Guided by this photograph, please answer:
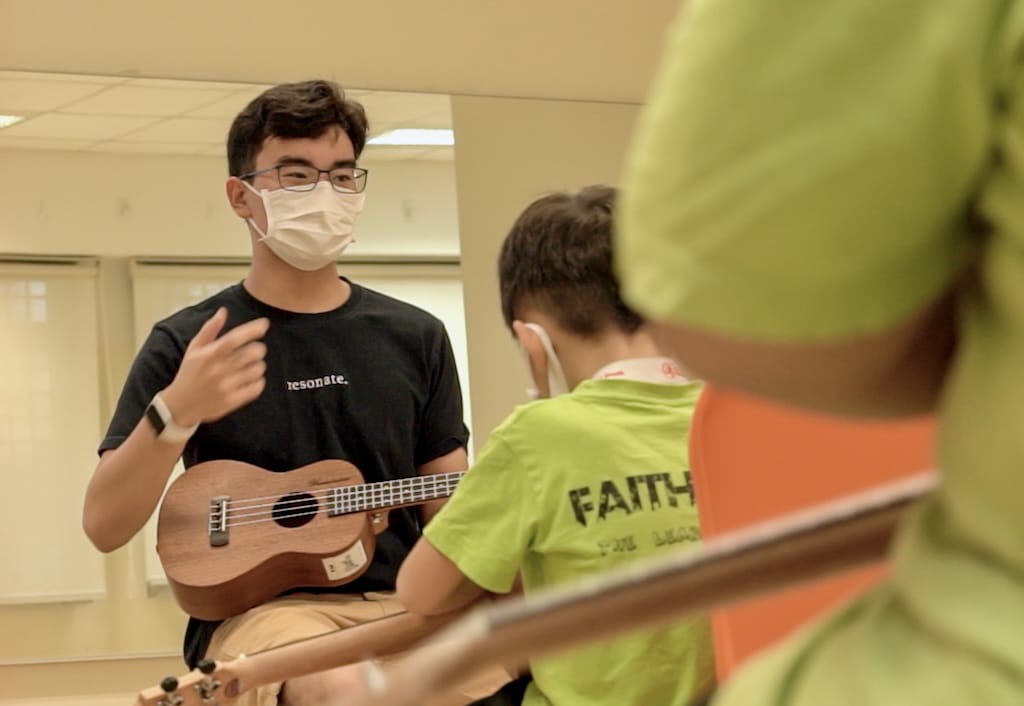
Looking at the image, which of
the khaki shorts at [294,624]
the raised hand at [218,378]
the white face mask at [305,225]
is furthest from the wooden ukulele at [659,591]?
the white face mask at [305,225]

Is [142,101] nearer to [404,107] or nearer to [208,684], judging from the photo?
[404,107]

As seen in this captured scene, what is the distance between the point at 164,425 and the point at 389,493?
1.16 feet

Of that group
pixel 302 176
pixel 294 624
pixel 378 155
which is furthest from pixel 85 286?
pixel 294 624

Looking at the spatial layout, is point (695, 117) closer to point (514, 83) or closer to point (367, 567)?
point (367, 567)

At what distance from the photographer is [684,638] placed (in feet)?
4.06

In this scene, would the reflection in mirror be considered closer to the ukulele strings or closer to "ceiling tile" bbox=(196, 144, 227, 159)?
"ceiling tile" bbox=(196, 144, 227, 159)

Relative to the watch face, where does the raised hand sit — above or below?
above

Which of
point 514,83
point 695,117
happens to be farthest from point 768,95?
point 514,83

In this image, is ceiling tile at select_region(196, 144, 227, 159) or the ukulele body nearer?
the ukulele body

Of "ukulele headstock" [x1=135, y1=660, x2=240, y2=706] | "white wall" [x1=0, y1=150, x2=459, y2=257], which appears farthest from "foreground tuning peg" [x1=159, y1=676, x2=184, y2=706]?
"white wall" [x1=0, y1=150, x2=459, y2=257]

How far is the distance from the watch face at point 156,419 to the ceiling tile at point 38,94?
46.9 inches

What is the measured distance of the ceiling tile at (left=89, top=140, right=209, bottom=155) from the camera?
9.15 ft

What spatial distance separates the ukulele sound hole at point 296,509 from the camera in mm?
1949

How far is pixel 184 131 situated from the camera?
2830 millimetres
